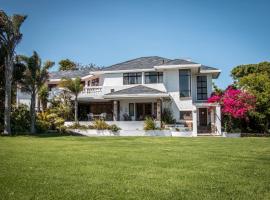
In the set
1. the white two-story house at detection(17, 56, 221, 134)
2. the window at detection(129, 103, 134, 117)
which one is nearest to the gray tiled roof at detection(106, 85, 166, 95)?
the white two-story house at detection(17, 56, 221, 134)

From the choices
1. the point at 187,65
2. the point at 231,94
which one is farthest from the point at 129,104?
the point at 231,94

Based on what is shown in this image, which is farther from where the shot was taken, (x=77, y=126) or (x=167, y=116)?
(x=167, y=116)

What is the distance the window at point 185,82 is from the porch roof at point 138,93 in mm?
3059

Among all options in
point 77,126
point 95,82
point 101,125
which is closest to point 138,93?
point 101,125

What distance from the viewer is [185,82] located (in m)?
33.5

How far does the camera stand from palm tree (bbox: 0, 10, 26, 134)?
88.5 feet

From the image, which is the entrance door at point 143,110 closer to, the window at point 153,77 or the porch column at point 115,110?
the porch column at point 115,110

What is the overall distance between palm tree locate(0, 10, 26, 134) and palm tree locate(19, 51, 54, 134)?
185 cm

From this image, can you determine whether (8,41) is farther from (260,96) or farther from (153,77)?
(260,96)

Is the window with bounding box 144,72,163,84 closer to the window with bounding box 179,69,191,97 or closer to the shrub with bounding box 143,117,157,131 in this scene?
the window with bounding box 179,69,191,97

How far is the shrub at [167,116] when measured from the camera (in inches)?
1237

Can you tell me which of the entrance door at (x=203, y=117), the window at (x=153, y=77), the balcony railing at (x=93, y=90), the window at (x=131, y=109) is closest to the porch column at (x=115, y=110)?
the window at (x=131, y=109)

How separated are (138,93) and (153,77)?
438 centimetres

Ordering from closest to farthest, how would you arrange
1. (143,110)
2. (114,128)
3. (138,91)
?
(114,128), (138,91), (143,110)
